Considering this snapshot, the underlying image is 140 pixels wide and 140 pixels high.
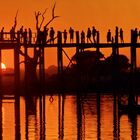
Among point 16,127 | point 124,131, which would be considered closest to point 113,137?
point 124,131

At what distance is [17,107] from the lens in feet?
164

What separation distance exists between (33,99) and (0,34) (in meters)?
25.2

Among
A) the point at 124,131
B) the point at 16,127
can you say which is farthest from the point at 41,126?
the point at 124,131

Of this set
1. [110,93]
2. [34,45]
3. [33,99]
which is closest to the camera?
[34,45]

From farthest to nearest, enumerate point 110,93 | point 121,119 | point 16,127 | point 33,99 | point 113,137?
point 110,93
point 33,99
point 121,119
point 16,127
point 113,137

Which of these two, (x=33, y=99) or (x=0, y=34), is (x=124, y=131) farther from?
(x=33, y=99)

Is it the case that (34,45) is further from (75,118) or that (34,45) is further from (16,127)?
(16,127)

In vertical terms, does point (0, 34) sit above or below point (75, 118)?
above

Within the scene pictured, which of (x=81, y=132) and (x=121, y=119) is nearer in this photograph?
(x=81, y=132)

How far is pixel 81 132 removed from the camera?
4806 cm

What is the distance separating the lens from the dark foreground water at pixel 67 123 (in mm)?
46344

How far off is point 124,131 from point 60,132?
3.16 m

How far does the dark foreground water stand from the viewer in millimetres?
46344

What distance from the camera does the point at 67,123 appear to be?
53.8m
